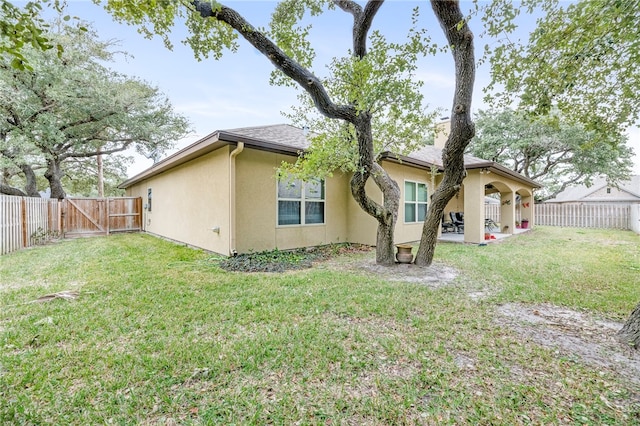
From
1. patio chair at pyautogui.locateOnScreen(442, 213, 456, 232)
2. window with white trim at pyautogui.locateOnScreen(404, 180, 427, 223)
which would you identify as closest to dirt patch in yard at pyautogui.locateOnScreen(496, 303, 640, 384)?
window with white trim at pyautogui.locateOnScreen(404, 180, 427, 223)

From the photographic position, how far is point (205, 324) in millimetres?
3242

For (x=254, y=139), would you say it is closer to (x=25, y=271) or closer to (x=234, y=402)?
(x=25, y=271)

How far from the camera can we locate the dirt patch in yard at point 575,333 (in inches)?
100

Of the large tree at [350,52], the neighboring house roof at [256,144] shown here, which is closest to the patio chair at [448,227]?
the neighboring house roof at [256,144]

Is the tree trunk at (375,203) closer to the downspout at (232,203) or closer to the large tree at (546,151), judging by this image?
the downspout at (232,203)

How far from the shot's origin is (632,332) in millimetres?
2910

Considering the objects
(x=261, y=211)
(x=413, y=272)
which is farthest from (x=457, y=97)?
(x=261, y=211)

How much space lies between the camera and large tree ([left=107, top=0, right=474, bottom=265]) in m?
4.76

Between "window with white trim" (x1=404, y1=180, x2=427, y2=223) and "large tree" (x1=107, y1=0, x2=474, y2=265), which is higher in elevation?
"large tree" (x1=107, y1=0, x2=474, y2=265)

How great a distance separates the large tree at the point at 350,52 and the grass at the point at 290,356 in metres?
1.87

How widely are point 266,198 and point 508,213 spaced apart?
1141 centimetres

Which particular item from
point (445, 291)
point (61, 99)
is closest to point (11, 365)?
point (445, 291)

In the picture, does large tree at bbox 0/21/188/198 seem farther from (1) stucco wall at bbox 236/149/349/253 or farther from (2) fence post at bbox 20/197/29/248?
(1) stucco wall at bbox 236/149/349/253

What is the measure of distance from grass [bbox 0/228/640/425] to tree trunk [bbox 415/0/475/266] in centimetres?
190
